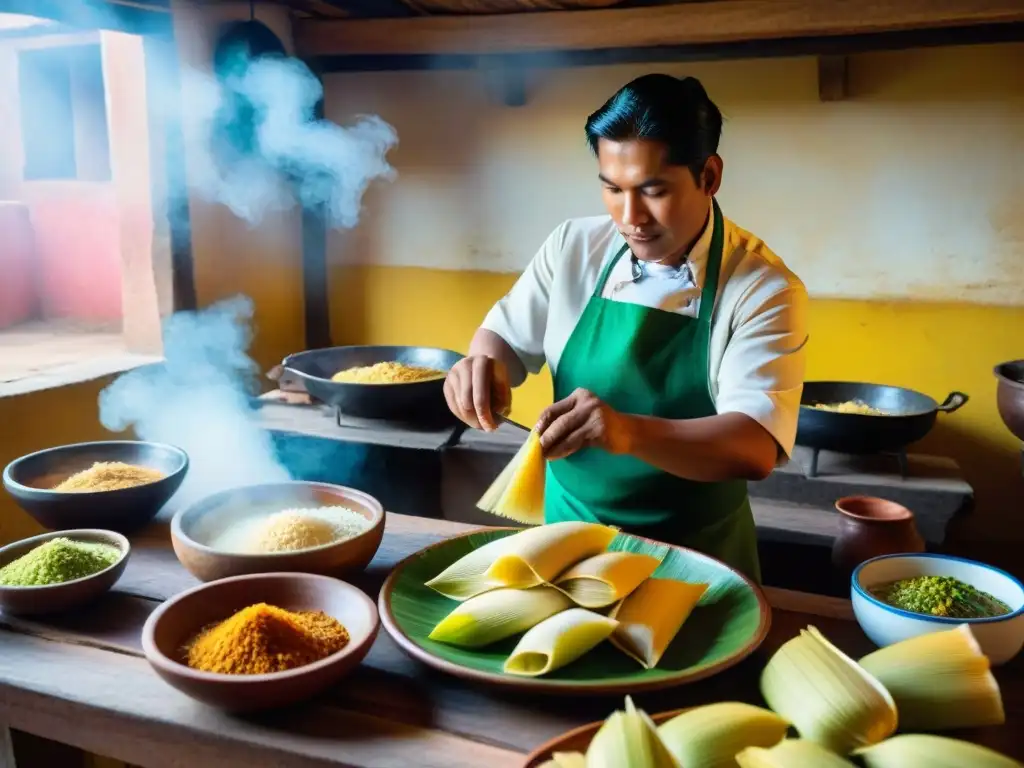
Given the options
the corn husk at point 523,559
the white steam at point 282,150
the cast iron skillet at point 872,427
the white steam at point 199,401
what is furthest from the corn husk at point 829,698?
the white steam at point 282,150

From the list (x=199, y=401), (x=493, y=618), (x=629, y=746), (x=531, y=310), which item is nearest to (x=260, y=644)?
(x=493, y=618)

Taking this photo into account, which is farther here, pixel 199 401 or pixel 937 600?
pixel 199 401

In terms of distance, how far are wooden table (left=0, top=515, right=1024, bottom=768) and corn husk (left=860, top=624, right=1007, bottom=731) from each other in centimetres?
7

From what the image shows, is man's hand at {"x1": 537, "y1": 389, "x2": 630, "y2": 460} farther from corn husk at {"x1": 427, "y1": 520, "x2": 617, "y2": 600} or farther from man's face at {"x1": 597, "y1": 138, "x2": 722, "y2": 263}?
man's face at {"x1": 597, "y1": 138, "x2": 722, "y2": 263}

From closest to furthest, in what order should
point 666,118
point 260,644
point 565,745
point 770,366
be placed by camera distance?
point 565,745 < point 260,644 < point 666,118 < point 770,366

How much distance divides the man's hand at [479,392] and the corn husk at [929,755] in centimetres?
93

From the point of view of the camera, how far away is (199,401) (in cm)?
353

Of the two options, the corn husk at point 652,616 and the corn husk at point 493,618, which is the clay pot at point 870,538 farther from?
the corn husk at point 493,618

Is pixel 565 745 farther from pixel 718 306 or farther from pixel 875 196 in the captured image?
pixel 875 196

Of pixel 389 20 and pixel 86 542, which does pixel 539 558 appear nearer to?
pixel 86 542

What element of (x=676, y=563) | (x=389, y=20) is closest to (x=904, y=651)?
(x=676, y=563)

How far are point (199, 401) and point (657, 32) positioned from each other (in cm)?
240

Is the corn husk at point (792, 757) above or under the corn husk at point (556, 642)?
above

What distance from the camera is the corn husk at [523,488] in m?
1.54
